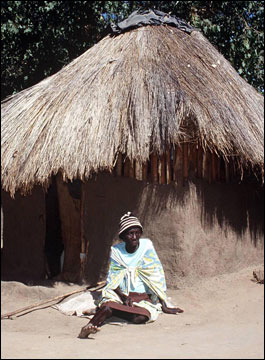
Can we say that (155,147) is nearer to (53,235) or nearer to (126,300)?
(126,300)

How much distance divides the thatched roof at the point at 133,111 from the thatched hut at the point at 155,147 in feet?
0.04

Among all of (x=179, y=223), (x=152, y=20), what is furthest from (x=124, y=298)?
(x=152, y=20)

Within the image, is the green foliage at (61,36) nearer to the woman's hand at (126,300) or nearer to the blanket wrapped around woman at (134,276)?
the blanket wrapped around woman at (134,276)

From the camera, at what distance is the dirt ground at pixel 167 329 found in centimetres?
179

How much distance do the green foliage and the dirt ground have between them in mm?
2193

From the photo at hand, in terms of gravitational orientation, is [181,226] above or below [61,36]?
below

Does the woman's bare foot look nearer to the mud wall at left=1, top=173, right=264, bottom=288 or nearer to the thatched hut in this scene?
the thatched hut

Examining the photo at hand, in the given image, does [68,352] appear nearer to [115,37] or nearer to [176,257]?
[176,257]

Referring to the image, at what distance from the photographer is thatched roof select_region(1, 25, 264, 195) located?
13.9ft

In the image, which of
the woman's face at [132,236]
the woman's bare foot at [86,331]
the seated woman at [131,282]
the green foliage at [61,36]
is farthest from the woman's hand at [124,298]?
the green foliage at [61,36]

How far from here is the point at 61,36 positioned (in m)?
6.01

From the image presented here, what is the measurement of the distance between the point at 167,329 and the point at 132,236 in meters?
0.53

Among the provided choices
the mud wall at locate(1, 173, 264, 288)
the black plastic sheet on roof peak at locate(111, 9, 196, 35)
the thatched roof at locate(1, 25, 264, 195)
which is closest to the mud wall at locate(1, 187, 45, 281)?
the thatched roof at locate(1, 25, 264, 195)

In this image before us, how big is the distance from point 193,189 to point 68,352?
3.10 metres
